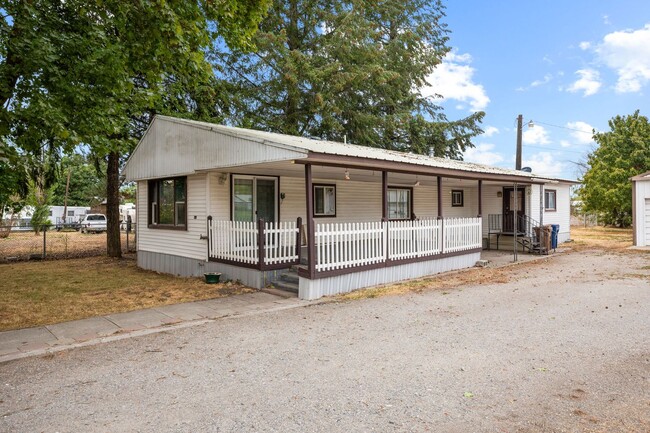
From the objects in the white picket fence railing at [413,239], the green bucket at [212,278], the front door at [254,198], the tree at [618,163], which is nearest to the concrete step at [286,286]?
the green bucket at [212,278]

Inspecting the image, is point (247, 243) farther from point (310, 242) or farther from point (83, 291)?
point (83, 291)

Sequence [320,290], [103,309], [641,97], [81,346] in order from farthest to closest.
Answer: [641,97] → [320,290] → [103,309] → [81,346]

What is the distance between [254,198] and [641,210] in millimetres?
16966

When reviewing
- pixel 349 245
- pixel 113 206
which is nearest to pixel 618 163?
pixel 349 245

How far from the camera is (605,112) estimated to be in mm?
30016

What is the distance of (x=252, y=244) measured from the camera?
31.4 feet

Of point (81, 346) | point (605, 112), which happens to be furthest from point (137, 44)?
point (605, 112)

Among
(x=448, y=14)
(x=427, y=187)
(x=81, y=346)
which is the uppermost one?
(x=448, y=14)

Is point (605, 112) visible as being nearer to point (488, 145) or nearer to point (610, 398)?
point (488, 145)

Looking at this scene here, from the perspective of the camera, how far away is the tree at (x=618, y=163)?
26531 millimetres

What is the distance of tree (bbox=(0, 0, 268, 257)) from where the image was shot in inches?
298

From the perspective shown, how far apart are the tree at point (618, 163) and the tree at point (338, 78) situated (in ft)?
33.3

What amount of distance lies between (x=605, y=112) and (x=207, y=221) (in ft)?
102

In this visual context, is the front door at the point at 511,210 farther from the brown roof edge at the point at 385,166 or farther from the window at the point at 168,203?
the window at the point at 168,203
